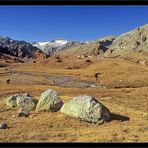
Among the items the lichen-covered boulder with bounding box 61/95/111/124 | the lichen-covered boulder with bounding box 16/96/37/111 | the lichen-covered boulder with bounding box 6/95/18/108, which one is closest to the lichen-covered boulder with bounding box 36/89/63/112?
the lichen-covered boulder with bounding box 16/96/37/111

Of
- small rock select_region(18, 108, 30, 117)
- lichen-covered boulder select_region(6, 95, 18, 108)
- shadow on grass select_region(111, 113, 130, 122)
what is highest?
lichen-covered boulder select_region(6, 95, 18, 108)

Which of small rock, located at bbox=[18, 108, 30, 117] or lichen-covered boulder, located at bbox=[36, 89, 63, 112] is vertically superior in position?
lichen-covered boulder, located at bbox=[36, 89, 63, 112]

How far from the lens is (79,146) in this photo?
16.8 metres

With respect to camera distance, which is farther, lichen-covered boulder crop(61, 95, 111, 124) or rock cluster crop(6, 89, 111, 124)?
rock cluster crop(6, 89, 111, 124)

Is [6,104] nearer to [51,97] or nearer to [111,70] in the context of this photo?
[51,97]

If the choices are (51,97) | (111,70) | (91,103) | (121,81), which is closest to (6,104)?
(51,97)

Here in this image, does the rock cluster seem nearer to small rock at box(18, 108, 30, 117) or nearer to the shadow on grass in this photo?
small rock at box(18, 108, 30, 117)

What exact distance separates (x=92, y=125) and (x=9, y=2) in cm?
1878

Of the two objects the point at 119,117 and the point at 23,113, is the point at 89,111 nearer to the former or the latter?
the point at 119,117

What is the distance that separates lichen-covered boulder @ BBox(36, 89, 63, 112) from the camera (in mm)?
39094

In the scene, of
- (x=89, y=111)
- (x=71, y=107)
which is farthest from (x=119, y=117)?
(x=71, y=107)

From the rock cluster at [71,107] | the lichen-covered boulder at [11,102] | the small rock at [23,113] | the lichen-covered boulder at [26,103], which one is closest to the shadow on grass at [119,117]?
the rock cluster at [71,107]

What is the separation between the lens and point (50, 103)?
39219 mm

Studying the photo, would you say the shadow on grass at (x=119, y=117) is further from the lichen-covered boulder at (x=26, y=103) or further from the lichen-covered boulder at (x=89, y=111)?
the lichen-covered boulder at (x=26, y=103)
